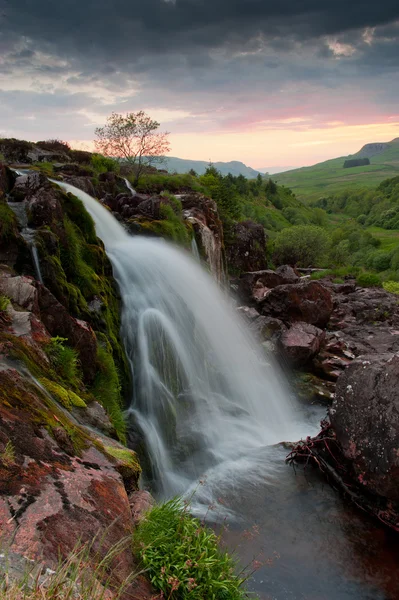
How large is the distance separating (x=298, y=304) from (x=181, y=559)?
22.8 meters

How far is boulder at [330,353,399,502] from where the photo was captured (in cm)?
1007

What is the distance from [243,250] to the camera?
133ft

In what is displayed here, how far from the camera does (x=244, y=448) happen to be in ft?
45.6

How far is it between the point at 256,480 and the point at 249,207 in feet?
276

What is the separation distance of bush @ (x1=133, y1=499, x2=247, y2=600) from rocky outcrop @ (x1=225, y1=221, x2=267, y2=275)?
113 feet

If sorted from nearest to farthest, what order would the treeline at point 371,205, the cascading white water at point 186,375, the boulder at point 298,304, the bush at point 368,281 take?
the cascading white water at point 186,375 → the boulder at point 298,304 → the bush at point 368,281 → the treeline at point 371,205

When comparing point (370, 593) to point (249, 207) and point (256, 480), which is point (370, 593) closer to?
point (256, 480)

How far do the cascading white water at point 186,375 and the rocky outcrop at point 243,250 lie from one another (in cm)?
1814

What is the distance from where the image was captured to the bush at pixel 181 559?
4695 millimetres

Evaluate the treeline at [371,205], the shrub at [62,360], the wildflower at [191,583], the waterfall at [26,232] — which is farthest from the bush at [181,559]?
the treeline at [371,205]

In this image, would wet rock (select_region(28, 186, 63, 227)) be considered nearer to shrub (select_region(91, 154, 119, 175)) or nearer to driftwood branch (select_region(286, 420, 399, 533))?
driftwood branch (select_region(286, 420, 399, 533))

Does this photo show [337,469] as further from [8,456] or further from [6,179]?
[6,179]

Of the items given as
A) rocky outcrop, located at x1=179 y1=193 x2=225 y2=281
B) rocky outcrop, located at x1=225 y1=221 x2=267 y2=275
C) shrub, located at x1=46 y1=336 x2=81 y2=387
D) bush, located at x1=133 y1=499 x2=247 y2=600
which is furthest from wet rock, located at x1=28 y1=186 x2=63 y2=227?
rocky outcrop, located at x1=225 y1=221 x2=267 y2=275

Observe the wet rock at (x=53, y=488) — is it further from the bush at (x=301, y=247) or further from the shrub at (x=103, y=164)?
the bush at (x=301, y=247)
